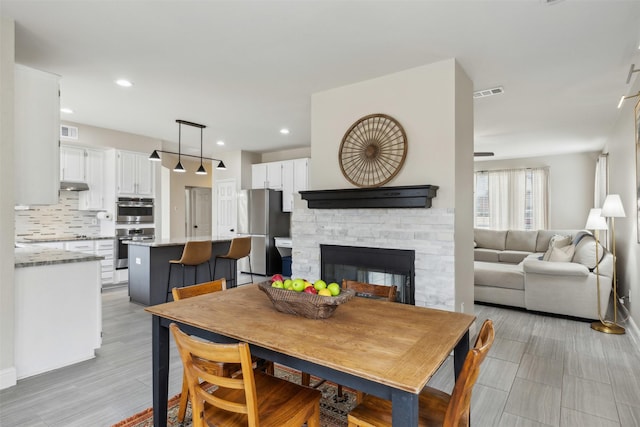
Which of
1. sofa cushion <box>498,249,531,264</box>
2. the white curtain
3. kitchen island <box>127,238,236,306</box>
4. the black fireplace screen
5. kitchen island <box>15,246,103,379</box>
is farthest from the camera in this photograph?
sofa cushion <box>498,249,531,264</box>

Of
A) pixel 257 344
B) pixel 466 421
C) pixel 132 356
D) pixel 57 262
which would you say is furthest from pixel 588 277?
pixel 57 262

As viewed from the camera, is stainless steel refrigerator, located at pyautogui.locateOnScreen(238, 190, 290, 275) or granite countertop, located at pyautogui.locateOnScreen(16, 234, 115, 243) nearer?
granite countertop, located at pyautogui.locateOnScreen(16, 234, 115, 243)

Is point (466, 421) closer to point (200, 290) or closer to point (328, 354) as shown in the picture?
point (328, 354)

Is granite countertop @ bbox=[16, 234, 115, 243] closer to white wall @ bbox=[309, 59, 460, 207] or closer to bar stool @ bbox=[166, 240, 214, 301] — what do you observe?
bar stool @ bbox=[166, 240, 214, 301]

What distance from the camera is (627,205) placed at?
3799mm

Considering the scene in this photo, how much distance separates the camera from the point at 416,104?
3.10 metres

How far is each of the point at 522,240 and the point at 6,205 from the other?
7649 millimetres

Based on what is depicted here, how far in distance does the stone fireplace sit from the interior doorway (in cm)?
578

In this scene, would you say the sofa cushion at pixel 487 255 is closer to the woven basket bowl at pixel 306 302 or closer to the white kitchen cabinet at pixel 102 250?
the woven basket bowl at pixel 306 302

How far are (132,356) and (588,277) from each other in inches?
195

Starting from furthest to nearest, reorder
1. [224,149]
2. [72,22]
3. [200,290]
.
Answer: [224,149] → [72,22] → [200,290]

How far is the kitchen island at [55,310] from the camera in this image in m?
2.56

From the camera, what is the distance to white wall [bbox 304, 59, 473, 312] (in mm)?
2910

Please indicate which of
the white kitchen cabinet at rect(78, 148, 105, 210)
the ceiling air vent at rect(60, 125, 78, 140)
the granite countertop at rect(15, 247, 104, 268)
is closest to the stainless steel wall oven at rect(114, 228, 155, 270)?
the white kitchen cabinet at rect(78, 148, 105, 210)
